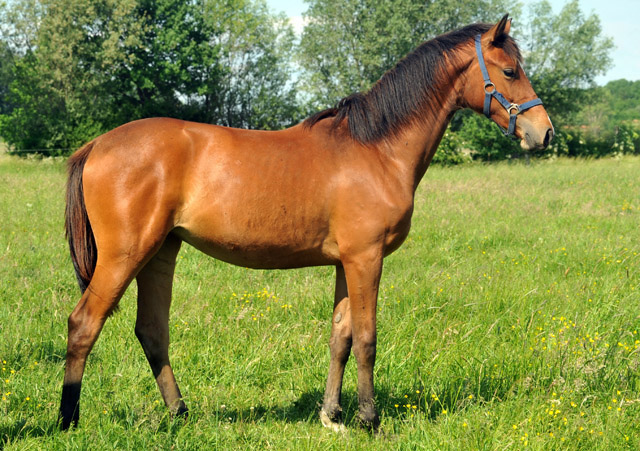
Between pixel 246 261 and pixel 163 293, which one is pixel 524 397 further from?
pixel 163 293

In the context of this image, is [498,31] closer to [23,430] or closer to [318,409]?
[318,409]

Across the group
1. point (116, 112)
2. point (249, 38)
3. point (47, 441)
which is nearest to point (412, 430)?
point (47, 441)

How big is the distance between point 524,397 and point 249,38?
130 feet

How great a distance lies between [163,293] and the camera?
3.64m

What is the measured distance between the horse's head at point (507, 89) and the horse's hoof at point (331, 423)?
7.37ft

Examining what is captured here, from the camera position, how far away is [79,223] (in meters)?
3.34

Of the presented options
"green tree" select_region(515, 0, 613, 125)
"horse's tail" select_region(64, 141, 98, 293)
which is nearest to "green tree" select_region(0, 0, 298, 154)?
"green tree" select_region(515, 0, 613, 125)

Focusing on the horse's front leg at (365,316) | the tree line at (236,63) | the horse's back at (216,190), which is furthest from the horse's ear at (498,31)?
the tree line at (236,63)

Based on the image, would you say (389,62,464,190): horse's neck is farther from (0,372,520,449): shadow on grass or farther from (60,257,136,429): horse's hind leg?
(60,257,136,429): horse's hind leg

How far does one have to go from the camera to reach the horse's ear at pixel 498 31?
11.3 ft

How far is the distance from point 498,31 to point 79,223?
2957 mm

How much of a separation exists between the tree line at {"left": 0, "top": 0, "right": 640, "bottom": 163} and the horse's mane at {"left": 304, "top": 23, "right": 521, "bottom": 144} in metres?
21.3

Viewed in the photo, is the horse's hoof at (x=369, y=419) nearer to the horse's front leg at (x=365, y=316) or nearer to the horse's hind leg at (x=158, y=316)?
the horse's front leg at (x=365, y=316)

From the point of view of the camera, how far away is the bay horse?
124 inches
